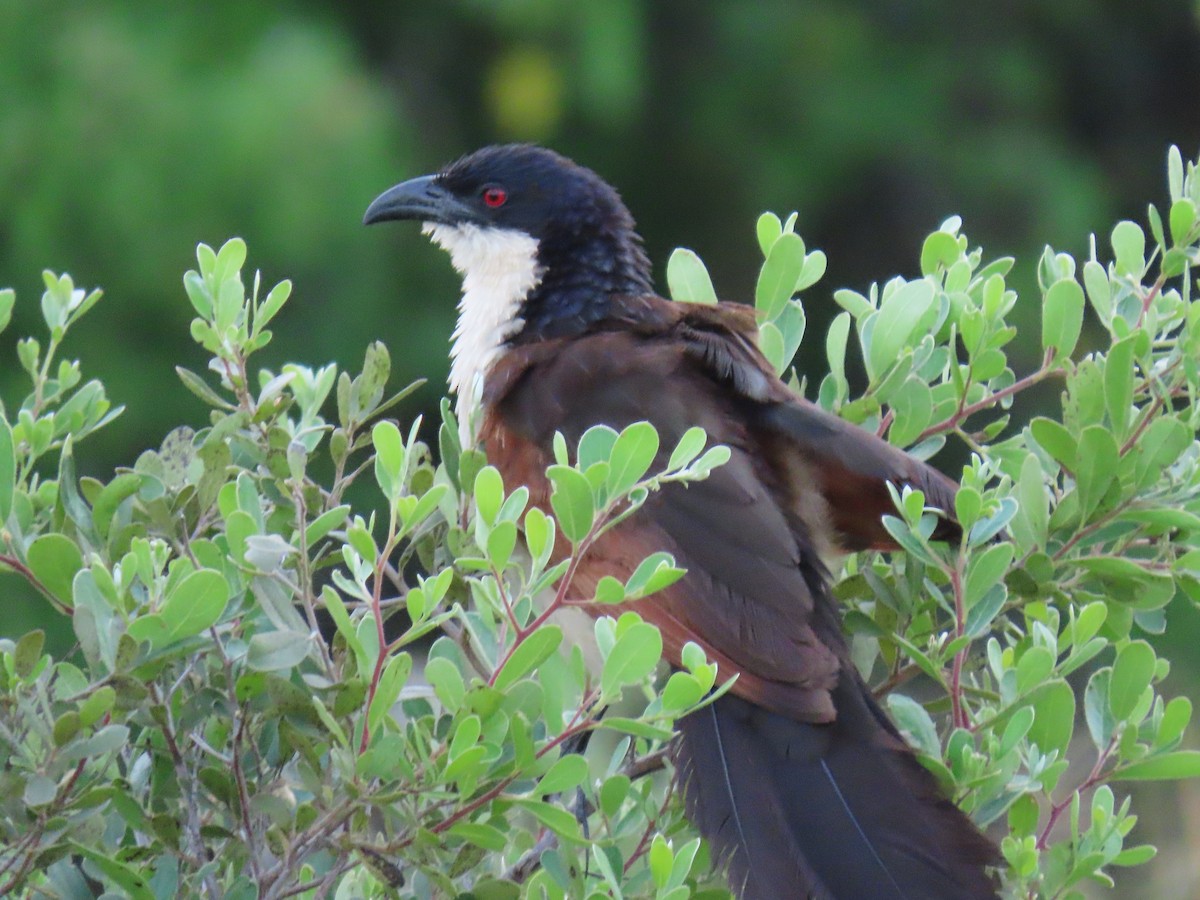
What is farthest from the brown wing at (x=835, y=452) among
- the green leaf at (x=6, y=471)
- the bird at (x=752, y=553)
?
the green leaf at (x=6, y=471)

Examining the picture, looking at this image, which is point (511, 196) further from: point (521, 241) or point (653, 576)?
point (653, 576)

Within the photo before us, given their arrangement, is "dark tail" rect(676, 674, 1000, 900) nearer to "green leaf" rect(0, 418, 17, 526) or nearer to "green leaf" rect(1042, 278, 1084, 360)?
"green leaf" rect(1042, 278, 1084, 360)

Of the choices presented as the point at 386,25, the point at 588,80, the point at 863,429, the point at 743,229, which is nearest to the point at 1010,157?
the point at 743,229

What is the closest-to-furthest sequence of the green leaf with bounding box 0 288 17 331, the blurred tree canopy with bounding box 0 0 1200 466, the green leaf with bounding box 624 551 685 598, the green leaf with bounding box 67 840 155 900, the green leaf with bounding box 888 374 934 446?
the green leaf with bounding box 624 551 685 598, the green leaf with bounding box 67 840 155 900, the green leaf with bounding box 0 288 17 331, the green leaf with bounding box 888 374 934 446, the blurred tree canopy with bounding box 0 0 1200 466

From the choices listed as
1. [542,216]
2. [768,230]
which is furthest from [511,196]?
[768,230]

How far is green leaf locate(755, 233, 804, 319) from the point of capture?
1.81 metres

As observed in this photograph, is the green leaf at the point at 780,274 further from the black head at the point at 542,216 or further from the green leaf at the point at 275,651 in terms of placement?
the green leaf at the point at 275,651

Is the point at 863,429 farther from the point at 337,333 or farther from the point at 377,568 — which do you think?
the point at 337,333

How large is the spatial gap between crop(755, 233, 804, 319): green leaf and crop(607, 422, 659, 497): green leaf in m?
0.69

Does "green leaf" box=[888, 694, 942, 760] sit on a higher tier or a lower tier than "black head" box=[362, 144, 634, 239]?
lower

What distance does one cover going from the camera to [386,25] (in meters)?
7.53

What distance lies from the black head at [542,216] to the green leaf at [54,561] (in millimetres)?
1236

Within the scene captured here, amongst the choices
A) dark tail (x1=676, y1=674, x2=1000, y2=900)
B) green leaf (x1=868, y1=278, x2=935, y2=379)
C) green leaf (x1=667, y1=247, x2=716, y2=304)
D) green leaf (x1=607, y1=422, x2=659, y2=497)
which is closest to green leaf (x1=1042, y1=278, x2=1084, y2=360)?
green leaf (x1=868, y1=278, x2=935, y2=379)

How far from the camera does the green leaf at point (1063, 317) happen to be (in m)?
1.63
